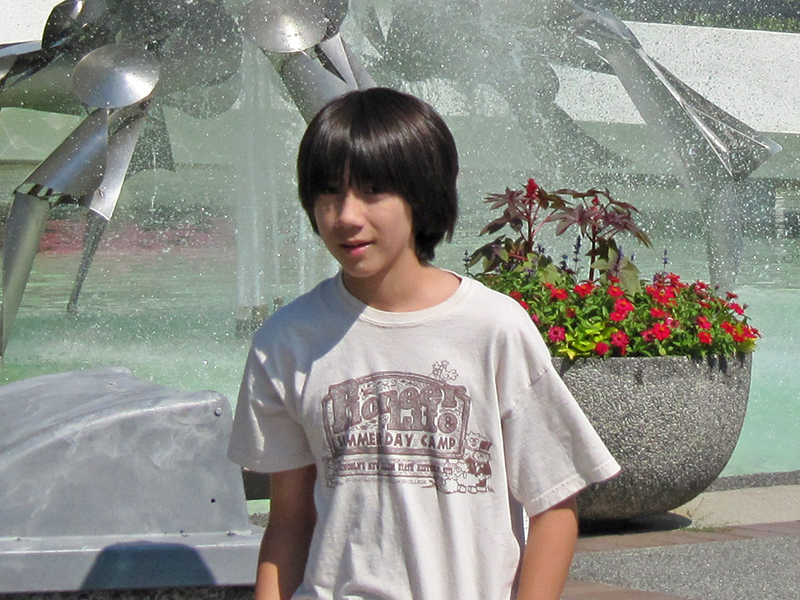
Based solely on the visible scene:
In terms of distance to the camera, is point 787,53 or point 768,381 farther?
point 787,53

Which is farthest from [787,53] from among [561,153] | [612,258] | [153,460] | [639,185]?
[153,460]

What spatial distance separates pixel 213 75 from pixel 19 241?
4.29 ft

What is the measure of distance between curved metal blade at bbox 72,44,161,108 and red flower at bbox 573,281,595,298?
2288 mm

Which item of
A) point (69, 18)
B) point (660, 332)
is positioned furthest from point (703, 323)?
point (69, 18)

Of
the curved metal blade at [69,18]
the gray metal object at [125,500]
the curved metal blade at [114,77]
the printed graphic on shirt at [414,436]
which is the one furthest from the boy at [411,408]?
the curved metal blade at [69,18]

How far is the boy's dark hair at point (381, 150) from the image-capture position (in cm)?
A: 153

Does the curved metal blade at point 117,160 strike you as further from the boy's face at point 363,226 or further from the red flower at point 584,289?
the boy's face at point 363,226

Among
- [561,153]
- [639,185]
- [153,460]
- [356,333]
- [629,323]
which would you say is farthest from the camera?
[639,185]

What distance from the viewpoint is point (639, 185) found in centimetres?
1895

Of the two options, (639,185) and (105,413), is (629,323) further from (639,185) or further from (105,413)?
(639,185)

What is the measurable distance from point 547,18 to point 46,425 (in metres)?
5.89

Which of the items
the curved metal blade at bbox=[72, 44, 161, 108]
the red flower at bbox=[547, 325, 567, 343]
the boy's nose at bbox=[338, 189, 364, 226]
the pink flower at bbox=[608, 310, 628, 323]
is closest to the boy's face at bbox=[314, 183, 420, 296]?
the boy's nose at bbox=[338, 189, 364, 226]

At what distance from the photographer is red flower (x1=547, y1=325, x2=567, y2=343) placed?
3.68m

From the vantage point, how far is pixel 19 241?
18.4 feet
